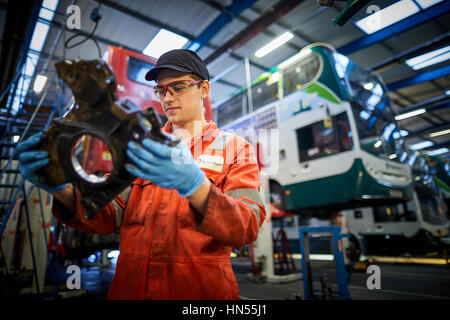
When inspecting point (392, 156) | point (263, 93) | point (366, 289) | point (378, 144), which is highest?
point (263, 93)

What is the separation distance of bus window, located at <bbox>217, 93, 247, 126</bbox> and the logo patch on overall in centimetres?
591

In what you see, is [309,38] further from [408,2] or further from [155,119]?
[155,119]

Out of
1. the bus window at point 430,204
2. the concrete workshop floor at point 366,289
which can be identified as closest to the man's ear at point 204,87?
the concrete workshop floor at point 366,289

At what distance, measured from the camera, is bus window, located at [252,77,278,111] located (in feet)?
19.4

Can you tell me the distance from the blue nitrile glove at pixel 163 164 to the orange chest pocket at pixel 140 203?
419 millimetres

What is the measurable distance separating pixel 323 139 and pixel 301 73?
1544 mm

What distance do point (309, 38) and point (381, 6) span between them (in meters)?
0.41

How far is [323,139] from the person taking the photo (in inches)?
190

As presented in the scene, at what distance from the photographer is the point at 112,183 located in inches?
28.2

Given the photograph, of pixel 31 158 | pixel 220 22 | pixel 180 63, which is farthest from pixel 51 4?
pixel 220 22

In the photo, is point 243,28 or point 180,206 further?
point 243,28

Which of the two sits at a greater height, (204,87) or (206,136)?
Answer: (204,87)

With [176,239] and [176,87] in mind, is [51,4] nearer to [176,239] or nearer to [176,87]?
[176,87]

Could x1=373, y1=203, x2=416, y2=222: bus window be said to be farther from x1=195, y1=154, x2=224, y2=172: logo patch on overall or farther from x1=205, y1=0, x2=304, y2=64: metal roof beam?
x1=195, y1=154, x2=224, y2=172: logo patch on overall
